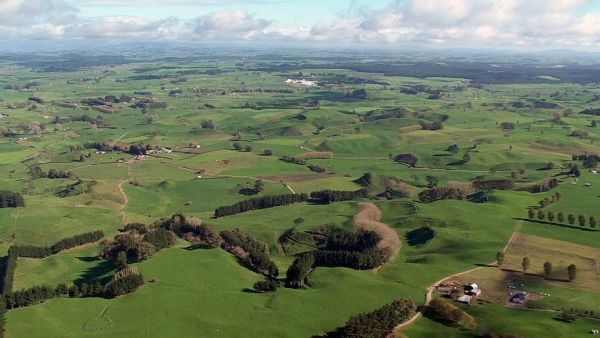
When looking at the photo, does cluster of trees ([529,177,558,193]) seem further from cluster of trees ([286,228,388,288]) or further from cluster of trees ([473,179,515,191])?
cluster of trees ([286,228,388,288])

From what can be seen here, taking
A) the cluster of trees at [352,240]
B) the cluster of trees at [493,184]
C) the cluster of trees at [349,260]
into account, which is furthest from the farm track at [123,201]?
the cluster of trees at [493,184]

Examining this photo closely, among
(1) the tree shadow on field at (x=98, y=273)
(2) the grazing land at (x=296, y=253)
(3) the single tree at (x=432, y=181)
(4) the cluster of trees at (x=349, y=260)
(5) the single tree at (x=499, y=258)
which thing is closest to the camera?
(2) the grazing land at (x=296, y=253)

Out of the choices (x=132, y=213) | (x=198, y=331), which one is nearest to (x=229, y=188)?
(x=132, y=213)

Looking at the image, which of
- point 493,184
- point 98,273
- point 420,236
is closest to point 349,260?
point 420,236

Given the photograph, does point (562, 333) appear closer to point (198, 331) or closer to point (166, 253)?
point (198, 331)

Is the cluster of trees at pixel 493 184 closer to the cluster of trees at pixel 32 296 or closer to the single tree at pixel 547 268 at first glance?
the single tree at pixel 547 268

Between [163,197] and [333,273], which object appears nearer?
[333,273]
